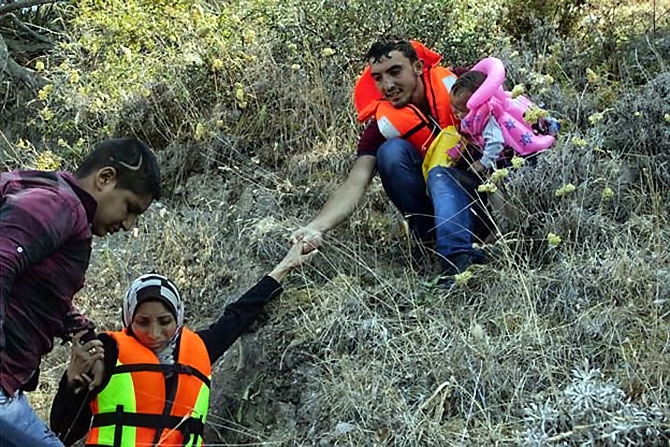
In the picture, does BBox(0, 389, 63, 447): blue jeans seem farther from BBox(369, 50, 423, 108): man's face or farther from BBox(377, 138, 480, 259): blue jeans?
BBox(369, 50, 423, 108): man's face

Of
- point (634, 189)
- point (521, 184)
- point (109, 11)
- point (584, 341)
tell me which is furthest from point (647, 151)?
point (109, 11)

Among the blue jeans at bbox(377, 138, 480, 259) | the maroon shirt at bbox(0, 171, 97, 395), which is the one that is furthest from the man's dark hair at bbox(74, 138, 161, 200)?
the blue jeans at bbox(377, 138, 480, 259)

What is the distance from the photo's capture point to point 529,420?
3.08 m

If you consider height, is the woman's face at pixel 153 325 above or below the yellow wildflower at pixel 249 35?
below

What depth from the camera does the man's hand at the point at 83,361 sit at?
10.9 ft

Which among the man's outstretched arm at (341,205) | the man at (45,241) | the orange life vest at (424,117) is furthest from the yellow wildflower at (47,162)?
the man at (45,241)

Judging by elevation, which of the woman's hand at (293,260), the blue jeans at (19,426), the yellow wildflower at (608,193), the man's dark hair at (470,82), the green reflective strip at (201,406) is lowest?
the green reflective strip at (201,406)

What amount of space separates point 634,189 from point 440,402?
5.12ft

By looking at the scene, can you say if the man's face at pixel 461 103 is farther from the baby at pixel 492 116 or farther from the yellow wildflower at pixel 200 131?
the yellow wildflower at pixel 200 131

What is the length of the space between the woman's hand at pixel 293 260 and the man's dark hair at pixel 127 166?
130 cm

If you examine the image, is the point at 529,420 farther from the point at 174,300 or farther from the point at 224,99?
the point at 224,99

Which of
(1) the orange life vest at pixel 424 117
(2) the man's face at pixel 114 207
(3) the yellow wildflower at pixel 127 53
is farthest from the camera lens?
(3) the yellow wildflower at pixel 127 53

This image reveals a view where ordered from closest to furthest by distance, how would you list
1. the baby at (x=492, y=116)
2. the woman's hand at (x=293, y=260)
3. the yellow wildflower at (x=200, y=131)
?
the baby at (x=492, y=116), the woman's hand at (x=293, y=260), the yellow wildflower at (x=200, y=131)

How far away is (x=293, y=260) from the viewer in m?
4.16
